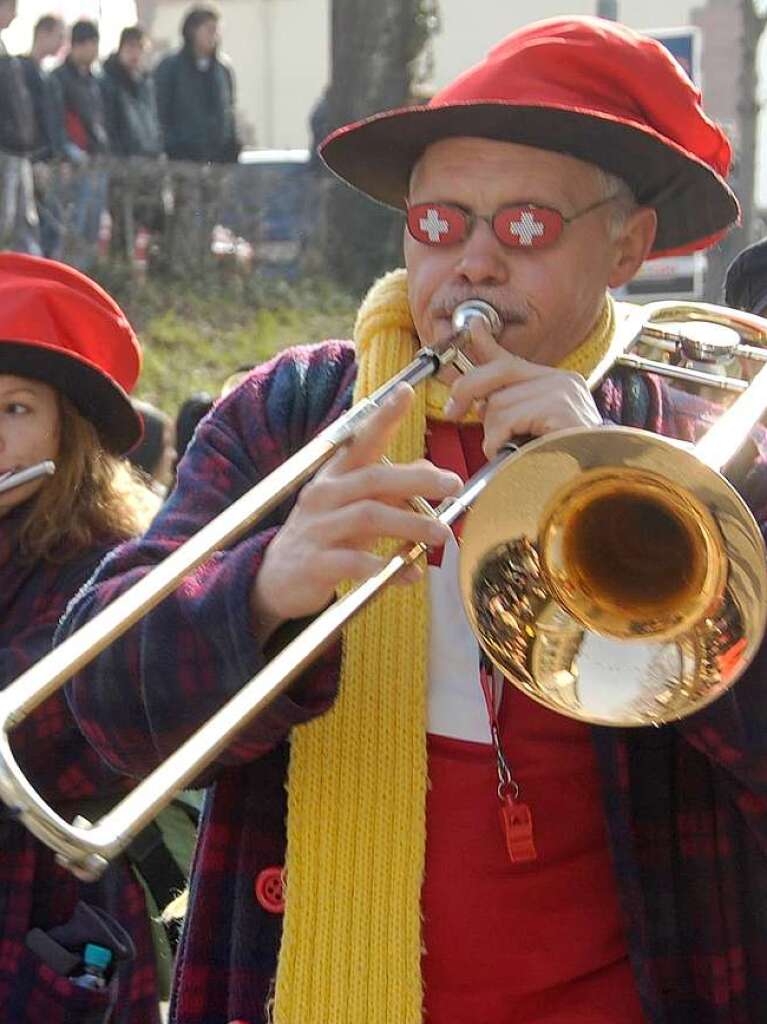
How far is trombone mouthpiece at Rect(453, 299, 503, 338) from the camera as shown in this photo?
221 centimetres

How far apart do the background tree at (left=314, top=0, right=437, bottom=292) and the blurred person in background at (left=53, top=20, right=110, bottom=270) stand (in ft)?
5.69

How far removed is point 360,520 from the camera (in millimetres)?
2002

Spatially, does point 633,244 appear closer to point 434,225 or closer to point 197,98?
point 434,225

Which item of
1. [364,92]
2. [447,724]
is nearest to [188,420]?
[447,724]

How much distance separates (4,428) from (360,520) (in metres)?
1.53

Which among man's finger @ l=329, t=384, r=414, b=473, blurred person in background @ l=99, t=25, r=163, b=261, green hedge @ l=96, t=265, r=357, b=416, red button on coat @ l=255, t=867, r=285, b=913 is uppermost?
man's finger @ l=329, t=384, r=414, b=473

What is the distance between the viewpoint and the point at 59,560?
331 cm

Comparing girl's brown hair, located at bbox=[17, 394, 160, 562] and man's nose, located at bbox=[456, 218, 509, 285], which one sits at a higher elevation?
man's nose, located at bbox=[456, 218, 509, 285]

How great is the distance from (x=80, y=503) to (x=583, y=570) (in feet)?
4.65

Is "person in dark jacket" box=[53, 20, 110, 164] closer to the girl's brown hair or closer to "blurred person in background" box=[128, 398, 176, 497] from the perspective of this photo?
"blurred person in background" box=[128, 398, 176, 497]

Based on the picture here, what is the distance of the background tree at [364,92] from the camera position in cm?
1303

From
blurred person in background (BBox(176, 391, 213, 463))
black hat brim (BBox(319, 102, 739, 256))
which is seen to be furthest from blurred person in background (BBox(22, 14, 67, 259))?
black hat brim (BBox(319, 102, 739, 256))

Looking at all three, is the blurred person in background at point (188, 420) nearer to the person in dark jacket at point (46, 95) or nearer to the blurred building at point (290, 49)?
the person in dark jacket at point (46, 95)

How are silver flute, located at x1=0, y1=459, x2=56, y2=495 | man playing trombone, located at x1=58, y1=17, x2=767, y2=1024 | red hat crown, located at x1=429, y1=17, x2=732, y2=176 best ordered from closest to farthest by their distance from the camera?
man playing trombone, located at x1=58, y1=17, x2=767, y2=1024, red hat crown, located at x1=429, y1=17, x2=732, y2=176, silver flute, located at x1=0, y1=459, x2=56, y2=495
